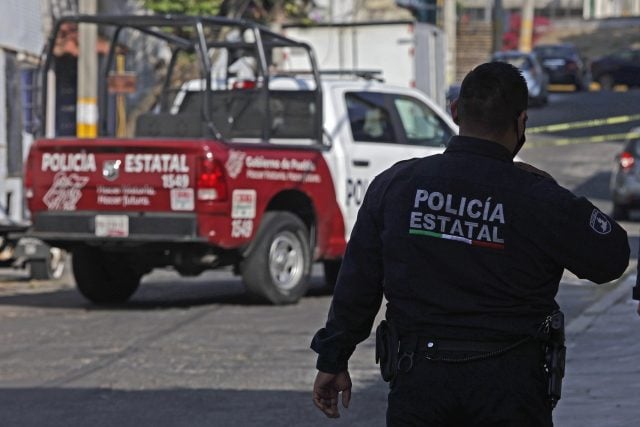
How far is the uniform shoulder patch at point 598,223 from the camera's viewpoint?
4324 mm

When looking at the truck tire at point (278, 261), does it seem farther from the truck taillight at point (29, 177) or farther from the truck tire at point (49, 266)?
the truck tire at point (49, 266)

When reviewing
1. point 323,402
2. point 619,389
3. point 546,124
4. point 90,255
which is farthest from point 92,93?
point 546,124

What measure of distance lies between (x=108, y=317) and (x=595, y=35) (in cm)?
5958

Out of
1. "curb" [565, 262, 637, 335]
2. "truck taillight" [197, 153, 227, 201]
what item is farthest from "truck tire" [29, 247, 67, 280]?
"curb" [565, 262, 637, 335]

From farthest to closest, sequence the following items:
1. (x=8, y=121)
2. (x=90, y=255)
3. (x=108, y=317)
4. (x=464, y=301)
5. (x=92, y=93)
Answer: (x=8, y=121) < (x=92, y=93) < (x=90, y=255) < (x=108, y=317) < (x=464, y=301)

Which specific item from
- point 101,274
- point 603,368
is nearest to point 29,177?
point 101,274

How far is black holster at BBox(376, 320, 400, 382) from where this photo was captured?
434cm

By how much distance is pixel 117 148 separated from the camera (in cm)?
1298

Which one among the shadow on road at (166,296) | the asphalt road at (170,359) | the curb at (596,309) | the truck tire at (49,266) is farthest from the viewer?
the truck tire at (49,266)

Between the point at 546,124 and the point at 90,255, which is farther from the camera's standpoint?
the point at 546,124

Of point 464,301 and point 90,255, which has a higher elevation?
point 464,301

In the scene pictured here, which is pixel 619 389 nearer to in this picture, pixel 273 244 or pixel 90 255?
pixel 273 244

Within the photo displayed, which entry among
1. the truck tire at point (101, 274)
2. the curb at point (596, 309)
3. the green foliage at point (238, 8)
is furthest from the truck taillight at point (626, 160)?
the truck tire at point (101, 274)

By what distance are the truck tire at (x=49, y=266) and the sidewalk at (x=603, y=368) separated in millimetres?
6056
